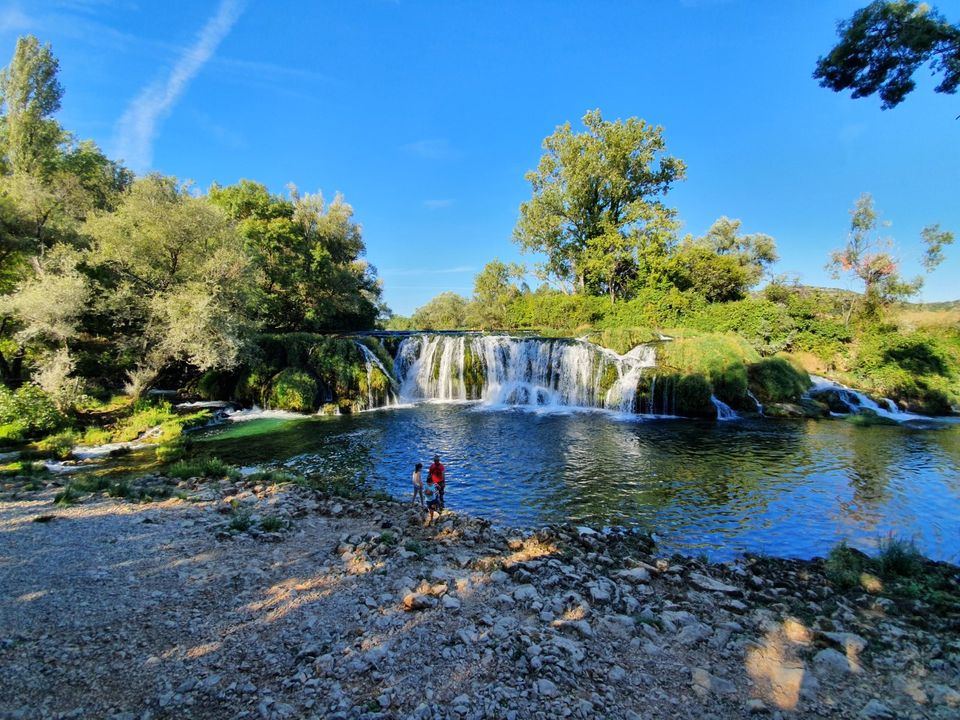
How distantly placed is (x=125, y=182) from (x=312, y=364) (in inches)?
1076

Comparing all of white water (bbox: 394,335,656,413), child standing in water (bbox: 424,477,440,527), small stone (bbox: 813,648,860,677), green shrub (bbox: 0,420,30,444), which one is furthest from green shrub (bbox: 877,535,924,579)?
green shrub (bbox: 0,420,30,444)

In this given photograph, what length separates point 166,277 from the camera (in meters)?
21.0

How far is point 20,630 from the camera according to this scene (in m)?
4.89

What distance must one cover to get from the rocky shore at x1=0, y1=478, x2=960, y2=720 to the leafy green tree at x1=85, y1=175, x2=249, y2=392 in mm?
12970

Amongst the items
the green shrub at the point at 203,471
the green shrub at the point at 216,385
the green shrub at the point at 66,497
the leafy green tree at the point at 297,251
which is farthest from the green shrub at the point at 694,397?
the leafy green tree at the point at 297,251

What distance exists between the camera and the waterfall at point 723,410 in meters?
22.1

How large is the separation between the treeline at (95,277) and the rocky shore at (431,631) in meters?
12.8

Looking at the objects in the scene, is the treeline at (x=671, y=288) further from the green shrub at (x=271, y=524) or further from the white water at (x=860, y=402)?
the green shrub at (x=271, y=524)

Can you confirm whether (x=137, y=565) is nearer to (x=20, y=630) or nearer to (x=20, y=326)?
(x=20, y=630)

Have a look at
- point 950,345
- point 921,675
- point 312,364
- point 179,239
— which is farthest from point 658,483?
point 950,345

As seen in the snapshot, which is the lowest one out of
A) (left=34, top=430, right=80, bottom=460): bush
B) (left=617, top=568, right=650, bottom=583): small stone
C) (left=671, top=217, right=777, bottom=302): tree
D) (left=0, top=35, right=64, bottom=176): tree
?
(left=617, top=568, right=650, bottom=583): small stone

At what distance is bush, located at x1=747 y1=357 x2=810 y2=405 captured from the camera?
2323cm

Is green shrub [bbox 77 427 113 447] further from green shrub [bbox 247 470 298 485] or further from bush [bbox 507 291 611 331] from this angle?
bush [bbox 507 291 611 331]

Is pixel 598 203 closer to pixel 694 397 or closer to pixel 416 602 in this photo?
pixel 694 397
